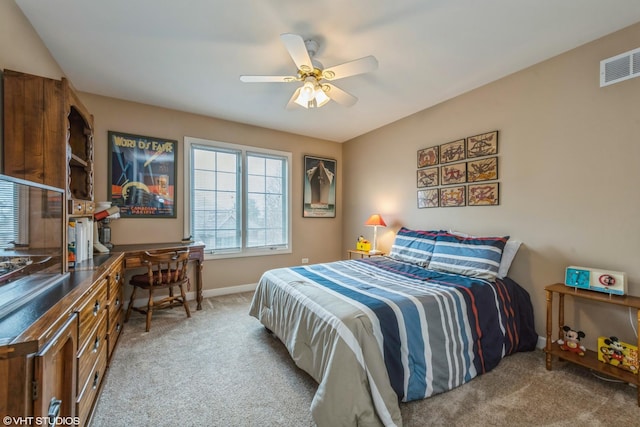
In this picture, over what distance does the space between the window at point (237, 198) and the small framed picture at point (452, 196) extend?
7.77 ft

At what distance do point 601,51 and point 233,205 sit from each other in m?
4.22

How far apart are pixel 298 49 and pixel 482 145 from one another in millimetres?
2225

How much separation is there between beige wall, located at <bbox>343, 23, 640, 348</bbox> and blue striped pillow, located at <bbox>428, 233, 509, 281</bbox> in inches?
14.0

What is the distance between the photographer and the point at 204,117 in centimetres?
375

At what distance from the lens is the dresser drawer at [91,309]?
1.34 metres

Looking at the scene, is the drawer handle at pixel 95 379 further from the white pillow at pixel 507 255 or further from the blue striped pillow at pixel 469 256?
the white pillow at pixel 507 255

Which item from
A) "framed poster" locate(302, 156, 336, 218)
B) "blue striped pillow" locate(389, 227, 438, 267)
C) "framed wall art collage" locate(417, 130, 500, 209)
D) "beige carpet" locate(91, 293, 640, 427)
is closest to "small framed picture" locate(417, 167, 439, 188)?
"framed wall art collage" locate(417, 130, 500, 209)

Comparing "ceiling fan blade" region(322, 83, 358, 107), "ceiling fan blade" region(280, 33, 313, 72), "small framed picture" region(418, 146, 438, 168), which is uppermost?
"ceiling fan blade" region(280, 33, 313, 72)

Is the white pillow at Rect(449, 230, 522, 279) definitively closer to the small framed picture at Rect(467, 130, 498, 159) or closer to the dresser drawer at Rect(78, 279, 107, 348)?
the small framed picture at Rect(467, 130, 498, 159)

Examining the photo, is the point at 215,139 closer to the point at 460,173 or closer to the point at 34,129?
the point at 34,129

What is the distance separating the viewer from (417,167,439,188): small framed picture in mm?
3363

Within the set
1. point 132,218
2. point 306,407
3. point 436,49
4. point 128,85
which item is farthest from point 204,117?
point 306,407

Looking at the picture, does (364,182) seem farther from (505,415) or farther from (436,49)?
(505,415)

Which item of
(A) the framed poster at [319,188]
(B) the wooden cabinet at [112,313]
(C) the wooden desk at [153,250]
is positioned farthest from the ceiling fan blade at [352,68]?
(A) the framed poster at [319,188]
